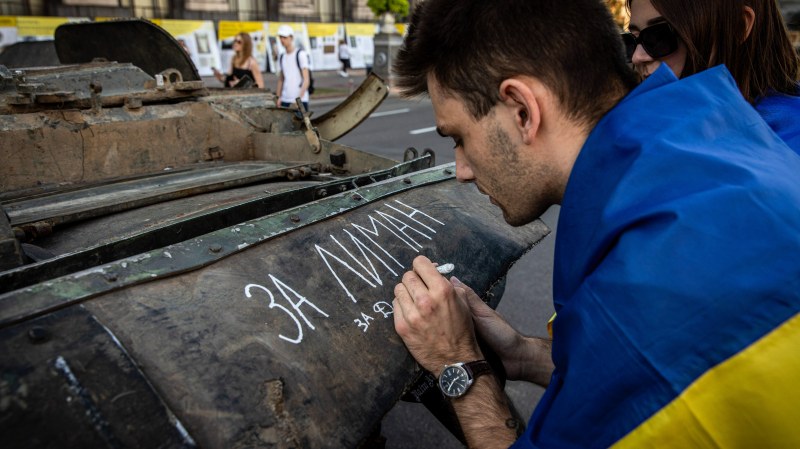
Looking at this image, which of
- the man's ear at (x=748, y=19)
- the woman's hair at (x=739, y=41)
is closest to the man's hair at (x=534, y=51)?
the woman's hair at (x=739, y=41)

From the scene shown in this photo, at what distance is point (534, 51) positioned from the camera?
1377 mm

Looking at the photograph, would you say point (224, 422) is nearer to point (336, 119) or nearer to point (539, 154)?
point (539, 154)

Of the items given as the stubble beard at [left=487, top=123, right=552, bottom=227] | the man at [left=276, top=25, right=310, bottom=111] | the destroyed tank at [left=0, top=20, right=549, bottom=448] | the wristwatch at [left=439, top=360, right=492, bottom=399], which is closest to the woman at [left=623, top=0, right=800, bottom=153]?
the destroyed tank at [left=0, top=20, right=549, bottom=448]

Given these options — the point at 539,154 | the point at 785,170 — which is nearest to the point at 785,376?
the point at 785,170

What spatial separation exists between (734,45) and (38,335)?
232cm

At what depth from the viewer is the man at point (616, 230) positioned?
1004 mm

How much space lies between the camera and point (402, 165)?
2428mm

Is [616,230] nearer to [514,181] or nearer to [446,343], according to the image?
[514,181]

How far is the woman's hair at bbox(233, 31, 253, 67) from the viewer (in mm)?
8477

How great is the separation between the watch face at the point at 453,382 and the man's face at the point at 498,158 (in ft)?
1.39

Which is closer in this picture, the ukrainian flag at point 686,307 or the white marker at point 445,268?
the ukrainian flag at point 686,307

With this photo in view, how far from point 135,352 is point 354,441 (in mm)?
478

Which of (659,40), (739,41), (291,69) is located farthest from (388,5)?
(739,41)

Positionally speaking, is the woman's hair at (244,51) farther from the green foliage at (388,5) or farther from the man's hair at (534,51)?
the green foliage at (388,5)
